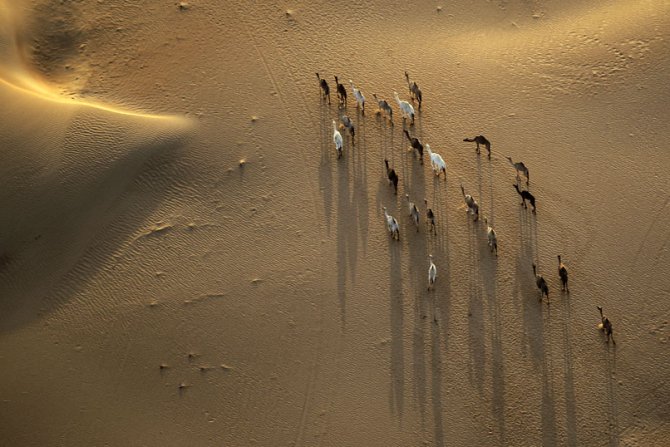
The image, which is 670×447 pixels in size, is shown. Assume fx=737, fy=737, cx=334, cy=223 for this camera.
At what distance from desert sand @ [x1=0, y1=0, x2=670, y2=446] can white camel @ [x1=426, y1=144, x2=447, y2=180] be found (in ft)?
0.73

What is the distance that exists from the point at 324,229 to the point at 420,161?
3.13 m

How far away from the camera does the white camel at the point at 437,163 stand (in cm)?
1788

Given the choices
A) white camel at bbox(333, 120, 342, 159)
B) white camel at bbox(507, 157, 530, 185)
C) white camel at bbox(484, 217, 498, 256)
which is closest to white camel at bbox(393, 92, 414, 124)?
white camel at bbox(333, 120, 342, 159)

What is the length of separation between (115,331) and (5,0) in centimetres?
1169

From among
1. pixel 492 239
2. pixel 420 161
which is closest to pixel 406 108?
pixel 420 161

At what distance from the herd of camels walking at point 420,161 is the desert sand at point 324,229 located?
23cm

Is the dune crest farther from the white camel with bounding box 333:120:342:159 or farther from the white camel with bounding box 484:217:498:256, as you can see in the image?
the white camel with bounding box 484:217:498:256

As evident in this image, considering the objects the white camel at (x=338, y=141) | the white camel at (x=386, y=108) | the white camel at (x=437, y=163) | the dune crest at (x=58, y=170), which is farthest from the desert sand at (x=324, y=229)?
the white camel at (x=386, y=108)

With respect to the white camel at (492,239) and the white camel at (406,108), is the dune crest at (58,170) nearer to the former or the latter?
the white camel at (406,108)

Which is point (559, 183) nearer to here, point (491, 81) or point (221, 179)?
point (491, 81)

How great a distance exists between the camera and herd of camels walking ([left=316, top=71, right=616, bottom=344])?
53.5ft

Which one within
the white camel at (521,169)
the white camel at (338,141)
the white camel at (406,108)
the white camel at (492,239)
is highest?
the white camel at (406,108)

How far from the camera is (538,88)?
787 inches

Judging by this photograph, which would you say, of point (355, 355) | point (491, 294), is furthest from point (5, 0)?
point (491, 294)
